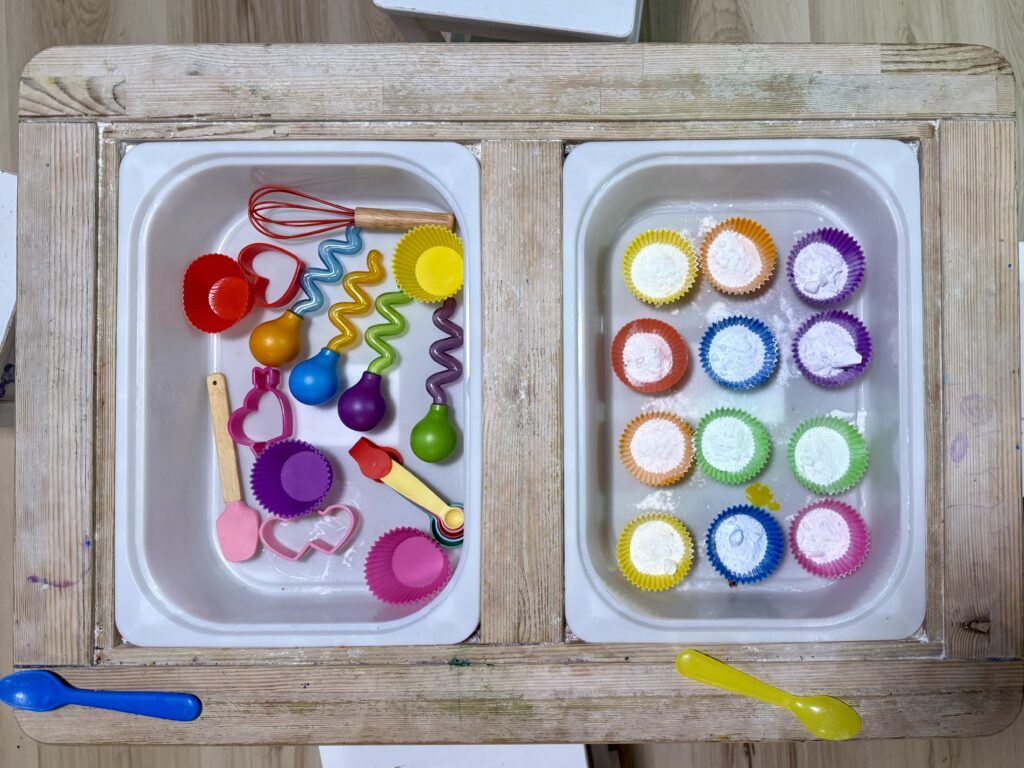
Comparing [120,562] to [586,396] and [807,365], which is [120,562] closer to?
[586,396]

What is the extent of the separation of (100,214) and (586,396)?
55cm

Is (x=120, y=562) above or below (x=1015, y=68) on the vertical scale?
below

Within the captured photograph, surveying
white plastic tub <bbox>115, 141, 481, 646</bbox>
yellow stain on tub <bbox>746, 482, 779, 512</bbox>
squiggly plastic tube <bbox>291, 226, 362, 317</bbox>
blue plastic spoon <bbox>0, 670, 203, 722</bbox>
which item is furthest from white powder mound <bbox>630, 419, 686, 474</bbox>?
blue plastic spoon <bbox>0, 670, 203, 722</bbox>

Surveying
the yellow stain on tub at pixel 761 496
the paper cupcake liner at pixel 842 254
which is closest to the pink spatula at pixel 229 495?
the yellow stain on tub at pixel 761 496

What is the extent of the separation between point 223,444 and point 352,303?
235 mm

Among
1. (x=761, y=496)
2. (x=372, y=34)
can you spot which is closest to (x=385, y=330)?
→ (x=761, y=496)

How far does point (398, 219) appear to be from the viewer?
2.69 feet

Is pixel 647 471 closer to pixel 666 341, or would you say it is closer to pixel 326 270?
pixel 666 341

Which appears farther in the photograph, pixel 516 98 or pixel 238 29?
pixel 238 29

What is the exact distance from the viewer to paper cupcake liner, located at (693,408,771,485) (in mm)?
834

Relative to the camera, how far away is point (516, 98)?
72 centimetres

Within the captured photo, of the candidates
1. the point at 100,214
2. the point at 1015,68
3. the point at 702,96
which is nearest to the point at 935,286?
the point at 702,96

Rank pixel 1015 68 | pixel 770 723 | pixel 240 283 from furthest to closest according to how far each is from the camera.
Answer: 1. pixel 1015 68
2. pixel 240 283
3. pixel 770 723

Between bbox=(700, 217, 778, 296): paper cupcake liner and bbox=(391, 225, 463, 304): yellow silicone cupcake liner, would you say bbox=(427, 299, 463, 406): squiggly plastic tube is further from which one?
bbox=(700, 217, 778, 296): paper cupcake liner
